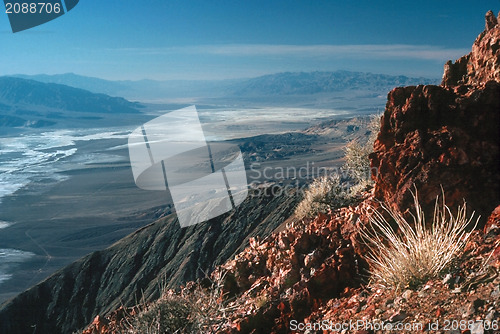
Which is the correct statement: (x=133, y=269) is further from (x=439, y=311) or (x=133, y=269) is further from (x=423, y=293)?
(x=439, y=311)

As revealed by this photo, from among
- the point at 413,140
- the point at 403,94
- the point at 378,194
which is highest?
the point at 403,94

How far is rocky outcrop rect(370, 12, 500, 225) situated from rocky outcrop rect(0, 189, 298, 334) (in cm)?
2212

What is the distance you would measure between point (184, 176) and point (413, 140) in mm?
133247

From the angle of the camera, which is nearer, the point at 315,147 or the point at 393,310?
the point at 393,310

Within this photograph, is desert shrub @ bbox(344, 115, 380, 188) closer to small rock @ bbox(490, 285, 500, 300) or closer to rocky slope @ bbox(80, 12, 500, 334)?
rocky slope @ bbox(80, 12, 500, 334)

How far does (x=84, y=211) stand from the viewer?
398 ft

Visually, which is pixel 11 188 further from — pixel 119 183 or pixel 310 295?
pixel 310 295

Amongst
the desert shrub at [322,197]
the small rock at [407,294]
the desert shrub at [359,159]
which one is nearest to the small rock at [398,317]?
the small rock at [407,294]

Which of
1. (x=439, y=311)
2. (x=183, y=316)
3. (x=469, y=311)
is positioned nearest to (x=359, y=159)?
(x=183, y=316)

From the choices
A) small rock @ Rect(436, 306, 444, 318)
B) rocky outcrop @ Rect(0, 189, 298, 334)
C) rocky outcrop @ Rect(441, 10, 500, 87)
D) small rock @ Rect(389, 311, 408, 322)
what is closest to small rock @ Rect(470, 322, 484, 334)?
small rock @ Rect(436, 306, 444, 318)

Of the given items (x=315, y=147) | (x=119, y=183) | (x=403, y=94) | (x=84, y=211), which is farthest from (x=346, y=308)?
(x=315, y=147)

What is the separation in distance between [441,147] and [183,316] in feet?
13.7

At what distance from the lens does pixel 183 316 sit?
6008mm

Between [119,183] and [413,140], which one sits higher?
[413,140]
